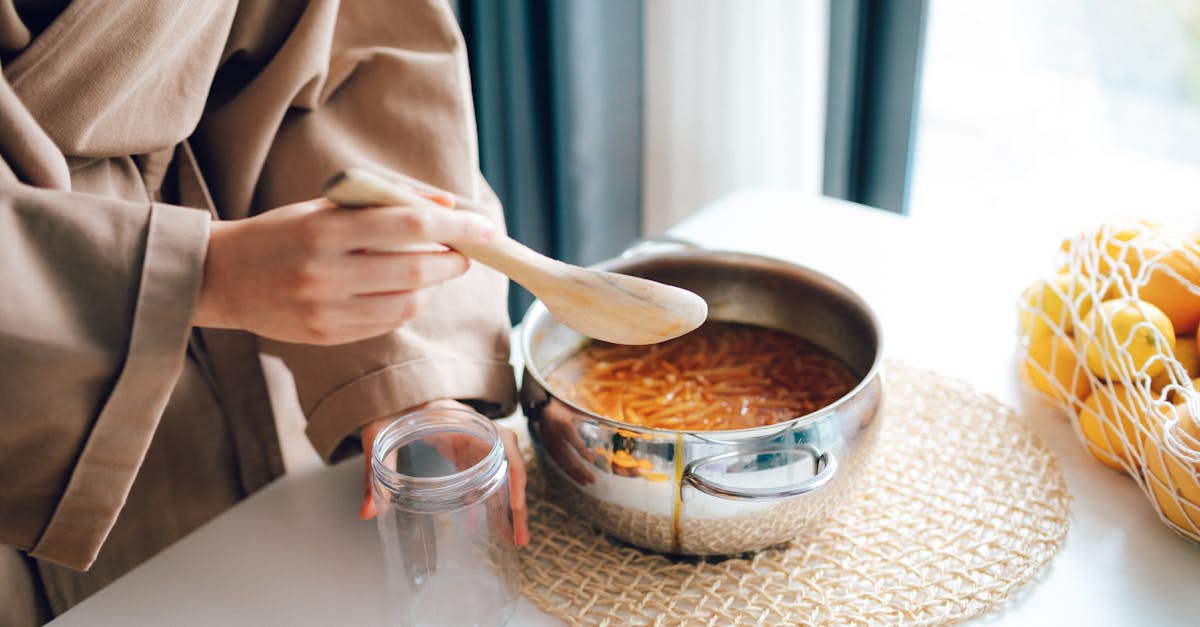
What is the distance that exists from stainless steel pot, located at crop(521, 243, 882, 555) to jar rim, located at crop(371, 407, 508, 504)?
0.04 meters

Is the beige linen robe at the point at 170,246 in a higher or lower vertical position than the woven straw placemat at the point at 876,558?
higher

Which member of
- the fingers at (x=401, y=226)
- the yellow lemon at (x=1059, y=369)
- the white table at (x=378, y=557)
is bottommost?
the white table at (x=378, y=557)

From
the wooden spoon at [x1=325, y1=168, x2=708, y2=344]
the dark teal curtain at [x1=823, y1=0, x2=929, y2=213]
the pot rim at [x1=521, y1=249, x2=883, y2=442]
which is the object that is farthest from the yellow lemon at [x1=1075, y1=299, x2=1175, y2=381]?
the dark teal curtain at [x1=823, y1=0, x2=929, y2=213]

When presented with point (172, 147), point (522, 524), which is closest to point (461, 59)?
point (172, 147)

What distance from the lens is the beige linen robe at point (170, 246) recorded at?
21.0 inches

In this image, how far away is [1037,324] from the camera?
0.78 metres

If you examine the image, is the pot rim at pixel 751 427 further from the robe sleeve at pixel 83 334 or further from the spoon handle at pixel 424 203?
the robe sleeve at pixel 83 334

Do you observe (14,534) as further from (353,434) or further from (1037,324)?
(1037,324)

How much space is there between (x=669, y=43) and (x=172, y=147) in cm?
110

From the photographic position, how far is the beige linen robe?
534mm

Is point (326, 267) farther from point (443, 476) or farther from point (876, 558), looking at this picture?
point (876, 558)

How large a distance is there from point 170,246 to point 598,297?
9.6 inches

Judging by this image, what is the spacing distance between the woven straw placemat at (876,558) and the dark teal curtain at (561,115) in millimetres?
932

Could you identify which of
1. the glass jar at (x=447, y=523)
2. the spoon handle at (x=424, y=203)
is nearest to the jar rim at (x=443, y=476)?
the glass jar at (x=447, y=523)
